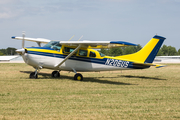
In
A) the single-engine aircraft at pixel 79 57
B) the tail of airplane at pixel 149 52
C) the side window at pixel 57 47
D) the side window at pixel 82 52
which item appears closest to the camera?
the single-engine aircraft at pixel 79 57

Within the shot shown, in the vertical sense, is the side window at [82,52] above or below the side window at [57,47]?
below

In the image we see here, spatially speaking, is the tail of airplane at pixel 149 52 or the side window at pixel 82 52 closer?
the side window at pixel 82 52

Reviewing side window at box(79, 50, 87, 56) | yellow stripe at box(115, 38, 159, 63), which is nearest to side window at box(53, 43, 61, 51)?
side window at box(79, 50, 87, 56)

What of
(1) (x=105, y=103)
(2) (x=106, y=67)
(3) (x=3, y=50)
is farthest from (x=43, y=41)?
(3) (x=3, y=50)

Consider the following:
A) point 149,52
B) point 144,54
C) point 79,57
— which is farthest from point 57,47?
point 149,52

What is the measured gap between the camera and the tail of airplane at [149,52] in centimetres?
1562

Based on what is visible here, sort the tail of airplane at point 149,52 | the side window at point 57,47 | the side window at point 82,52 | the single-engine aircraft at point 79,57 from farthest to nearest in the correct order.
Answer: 1. the tail of airplane at point 149,52
2. the side window at point 82,52
3. the side window at point 57,47
4. the single-engine aircraft at point 79,57

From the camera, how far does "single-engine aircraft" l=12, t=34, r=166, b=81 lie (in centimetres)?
1331

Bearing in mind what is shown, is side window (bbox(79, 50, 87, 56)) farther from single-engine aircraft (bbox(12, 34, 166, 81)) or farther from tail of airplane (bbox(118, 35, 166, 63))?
tail of airplane (bbox(118, 35, 166, 63))

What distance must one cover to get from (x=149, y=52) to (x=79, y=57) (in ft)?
17.5

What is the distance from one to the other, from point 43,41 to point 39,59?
186 inches

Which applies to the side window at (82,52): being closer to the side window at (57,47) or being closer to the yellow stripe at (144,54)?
the side window at (57,47)

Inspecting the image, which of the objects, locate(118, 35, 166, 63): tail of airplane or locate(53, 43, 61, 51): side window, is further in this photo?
locate(118, 35, 166, 63): tail of airplane

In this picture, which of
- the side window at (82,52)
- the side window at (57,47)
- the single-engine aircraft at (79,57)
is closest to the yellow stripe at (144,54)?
the single-engine aircraft at (79,57)
